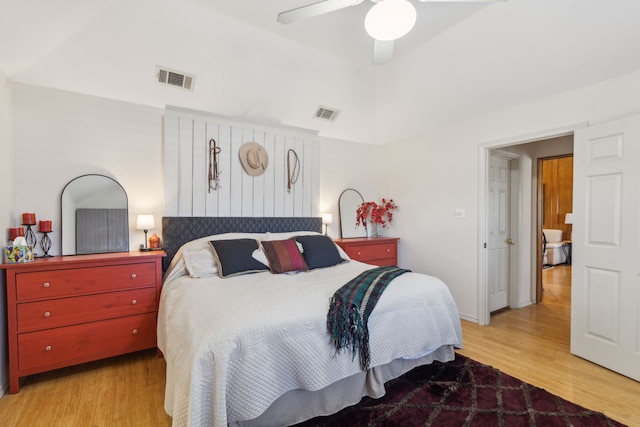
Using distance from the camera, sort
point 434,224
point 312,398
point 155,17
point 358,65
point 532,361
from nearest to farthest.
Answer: point 312,398 < point 155,17 < point 532,361 < point 358,65 < point 434,224

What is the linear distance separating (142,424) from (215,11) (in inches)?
120

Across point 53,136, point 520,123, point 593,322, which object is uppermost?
point 520,123

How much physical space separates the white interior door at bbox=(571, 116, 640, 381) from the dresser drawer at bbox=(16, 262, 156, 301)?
3772 mm

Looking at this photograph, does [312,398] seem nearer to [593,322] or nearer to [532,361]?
[532,361]

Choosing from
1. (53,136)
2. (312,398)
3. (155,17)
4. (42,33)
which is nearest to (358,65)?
(155,17)

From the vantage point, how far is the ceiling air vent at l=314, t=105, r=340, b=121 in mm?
3826

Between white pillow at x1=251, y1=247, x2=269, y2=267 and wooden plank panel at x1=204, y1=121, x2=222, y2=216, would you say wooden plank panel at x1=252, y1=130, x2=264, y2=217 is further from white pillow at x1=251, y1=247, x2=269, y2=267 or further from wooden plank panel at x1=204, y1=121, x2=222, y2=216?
white pillow at x1=251, y1=247, x2=269, y2=267

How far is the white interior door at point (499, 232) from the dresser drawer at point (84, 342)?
3840mm

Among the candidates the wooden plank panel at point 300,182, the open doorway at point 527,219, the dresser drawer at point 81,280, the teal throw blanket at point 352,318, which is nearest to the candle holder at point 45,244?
the dresser drawer at point 81,280

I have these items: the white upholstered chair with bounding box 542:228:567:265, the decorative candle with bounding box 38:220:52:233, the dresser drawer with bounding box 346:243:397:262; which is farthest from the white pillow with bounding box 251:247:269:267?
the white upholstered chair with bounding box 542:228:567:265

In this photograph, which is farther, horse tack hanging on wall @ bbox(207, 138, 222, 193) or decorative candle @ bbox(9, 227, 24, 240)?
horse tack hanging on wall @ bbox(207, 138, 222, 193)

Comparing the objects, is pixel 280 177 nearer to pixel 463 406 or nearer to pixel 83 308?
pixel 83 308

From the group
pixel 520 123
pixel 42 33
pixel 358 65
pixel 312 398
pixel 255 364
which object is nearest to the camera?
pixel 255 364

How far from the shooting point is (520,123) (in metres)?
3.11
